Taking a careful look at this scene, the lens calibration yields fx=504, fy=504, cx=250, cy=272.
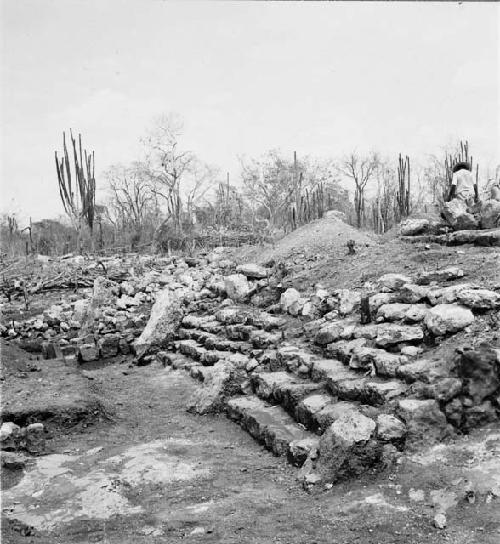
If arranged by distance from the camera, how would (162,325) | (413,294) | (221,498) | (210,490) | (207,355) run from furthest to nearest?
(162,325) → (207,355) → (413,294) → (210,490) → (221,498)

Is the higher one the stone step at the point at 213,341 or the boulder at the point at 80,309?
the boulder at the point at 80,309

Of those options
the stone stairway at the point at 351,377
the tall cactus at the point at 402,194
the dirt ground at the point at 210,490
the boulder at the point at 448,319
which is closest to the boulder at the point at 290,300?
the stone stairway at the point at 351,377

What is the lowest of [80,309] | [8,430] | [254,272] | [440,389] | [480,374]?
[8,430]

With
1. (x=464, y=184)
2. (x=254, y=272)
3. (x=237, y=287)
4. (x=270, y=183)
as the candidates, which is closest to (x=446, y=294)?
(x=237, y=287)

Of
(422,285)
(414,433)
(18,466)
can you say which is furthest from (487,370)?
(18,466)

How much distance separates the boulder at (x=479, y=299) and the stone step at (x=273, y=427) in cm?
208

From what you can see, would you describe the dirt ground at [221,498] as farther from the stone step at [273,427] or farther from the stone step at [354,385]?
the stone step at [354,385]

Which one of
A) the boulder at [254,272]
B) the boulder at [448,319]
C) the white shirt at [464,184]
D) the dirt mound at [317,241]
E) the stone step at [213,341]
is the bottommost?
the stone step at [213,341]

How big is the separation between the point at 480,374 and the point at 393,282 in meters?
2.75

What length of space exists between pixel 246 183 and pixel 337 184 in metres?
7.95

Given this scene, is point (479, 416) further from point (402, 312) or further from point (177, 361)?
point (177, 361)

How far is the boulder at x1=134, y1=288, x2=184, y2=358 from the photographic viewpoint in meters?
9.40

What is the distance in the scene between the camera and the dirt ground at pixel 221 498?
3.13 meters

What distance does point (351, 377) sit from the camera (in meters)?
5.10
